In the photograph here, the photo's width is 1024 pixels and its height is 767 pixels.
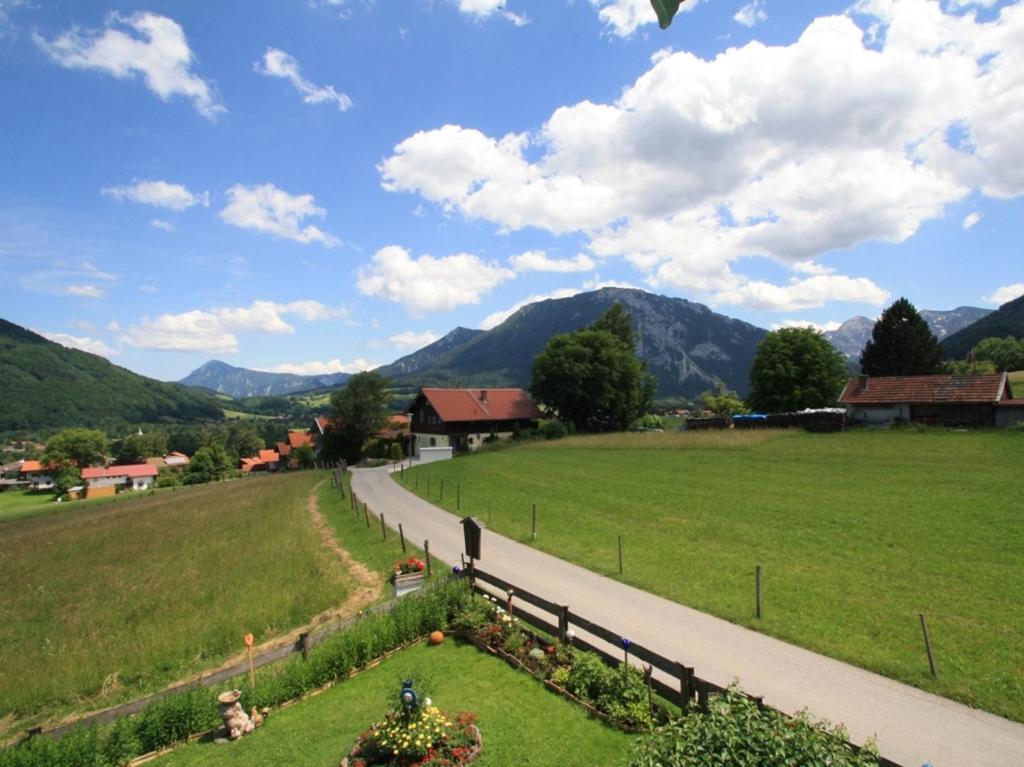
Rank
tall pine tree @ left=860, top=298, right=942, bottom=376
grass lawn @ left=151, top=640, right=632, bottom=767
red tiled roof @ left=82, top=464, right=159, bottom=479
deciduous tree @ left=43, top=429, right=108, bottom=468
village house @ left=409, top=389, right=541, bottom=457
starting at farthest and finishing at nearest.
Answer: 1. deciduous tree @ left=43, top=429, right=108, bottom=468
2. red tiled roof @ left=82, top=464, right=159, bottom=479
3. tall pine tree @ left=860, top=298, right=942, bottom=376
4. village house @ left=409, top=389, right=541, bottom=457
5. grass lawn @ left=151, top=640, right=632, bottom=767

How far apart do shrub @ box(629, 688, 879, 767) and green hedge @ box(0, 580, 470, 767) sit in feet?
27.0

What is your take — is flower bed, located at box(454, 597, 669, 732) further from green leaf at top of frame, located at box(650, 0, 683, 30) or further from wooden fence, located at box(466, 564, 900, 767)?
green leaf at top of frame, located at box(650, 0, 683, 30)

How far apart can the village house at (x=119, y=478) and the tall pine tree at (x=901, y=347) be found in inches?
4842

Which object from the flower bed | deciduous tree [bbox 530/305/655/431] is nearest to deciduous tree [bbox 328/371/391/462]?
deciduous tree [bbox 530/305/655/431]

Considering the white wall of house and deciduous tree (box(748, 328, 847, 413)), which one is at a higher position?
deciduous tree (box(748, 328, 847, 413))

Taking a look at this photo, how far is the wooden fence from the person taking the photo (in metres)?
8.76

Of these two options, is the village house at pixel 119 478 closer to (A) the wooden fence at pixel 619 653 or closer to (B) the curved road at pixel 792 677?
(A) the wooden fence at pixel 619 653

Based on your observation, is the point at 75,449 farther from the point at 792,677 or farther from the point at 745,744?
the point at 745,744

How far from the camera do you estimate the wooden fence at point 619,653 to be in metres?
8.76

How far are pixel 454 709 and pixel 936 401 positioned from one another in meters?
49.2

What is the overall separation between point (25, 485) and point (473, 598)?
500 ft

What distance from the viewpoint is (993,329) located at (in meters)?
174

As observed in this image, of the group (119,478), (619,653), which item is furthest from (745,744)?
(119,478)

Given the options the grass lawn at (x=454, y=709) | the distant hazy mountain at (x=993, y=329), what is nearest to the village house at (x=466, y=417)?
the grass lawn at (x=454, y=709)
